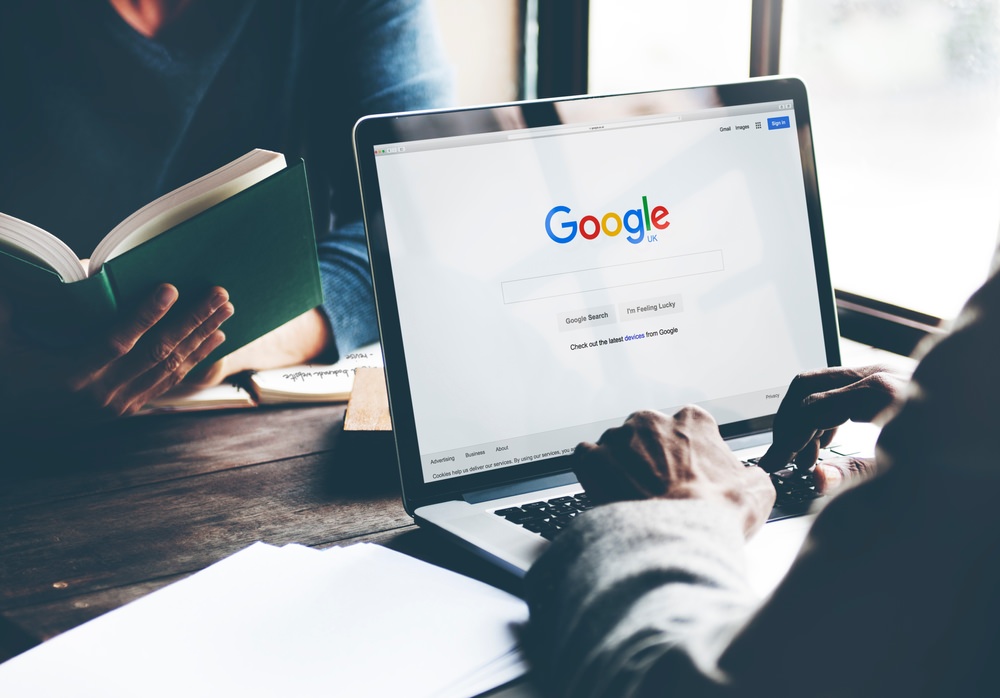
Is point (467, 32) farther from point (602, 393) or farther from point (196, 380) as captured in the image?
point (602, 393)

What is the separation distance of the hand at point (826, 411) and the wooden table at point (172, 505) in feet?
0.99

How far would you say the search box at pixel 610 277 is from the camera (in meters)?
0.79

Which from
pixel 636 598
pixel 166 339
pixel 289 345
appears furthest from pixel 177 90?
pixel 636 598

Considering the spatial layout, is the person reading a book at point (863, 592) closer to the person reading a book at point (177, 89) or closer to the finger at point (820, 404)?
the finger at point (820, 404)

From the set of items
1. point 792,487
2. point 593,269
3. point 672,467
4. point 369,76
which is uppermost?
point 369,76

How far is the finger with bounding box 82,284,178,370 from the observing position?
0.89 metres

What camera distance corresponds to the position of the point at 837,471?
2.57ft

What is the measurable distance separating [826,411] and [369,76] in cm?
100

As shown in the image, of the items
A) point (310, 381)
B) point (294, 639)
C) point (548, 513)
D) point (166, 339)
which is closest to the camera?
point (294, 639)

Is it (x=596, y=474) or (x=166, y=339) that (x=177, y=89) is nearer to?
(x=166, y=339)

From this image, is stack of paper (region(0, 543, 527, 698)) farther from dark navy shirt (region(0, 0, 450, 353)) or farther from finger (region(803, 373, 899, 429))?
dark navy shirt (region(0, 0, 450, 353))

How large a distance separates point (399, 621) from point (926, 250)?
111 cm

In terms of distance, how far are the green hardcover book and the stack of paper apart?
35 cm

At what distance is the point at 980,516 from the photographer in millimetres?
321
